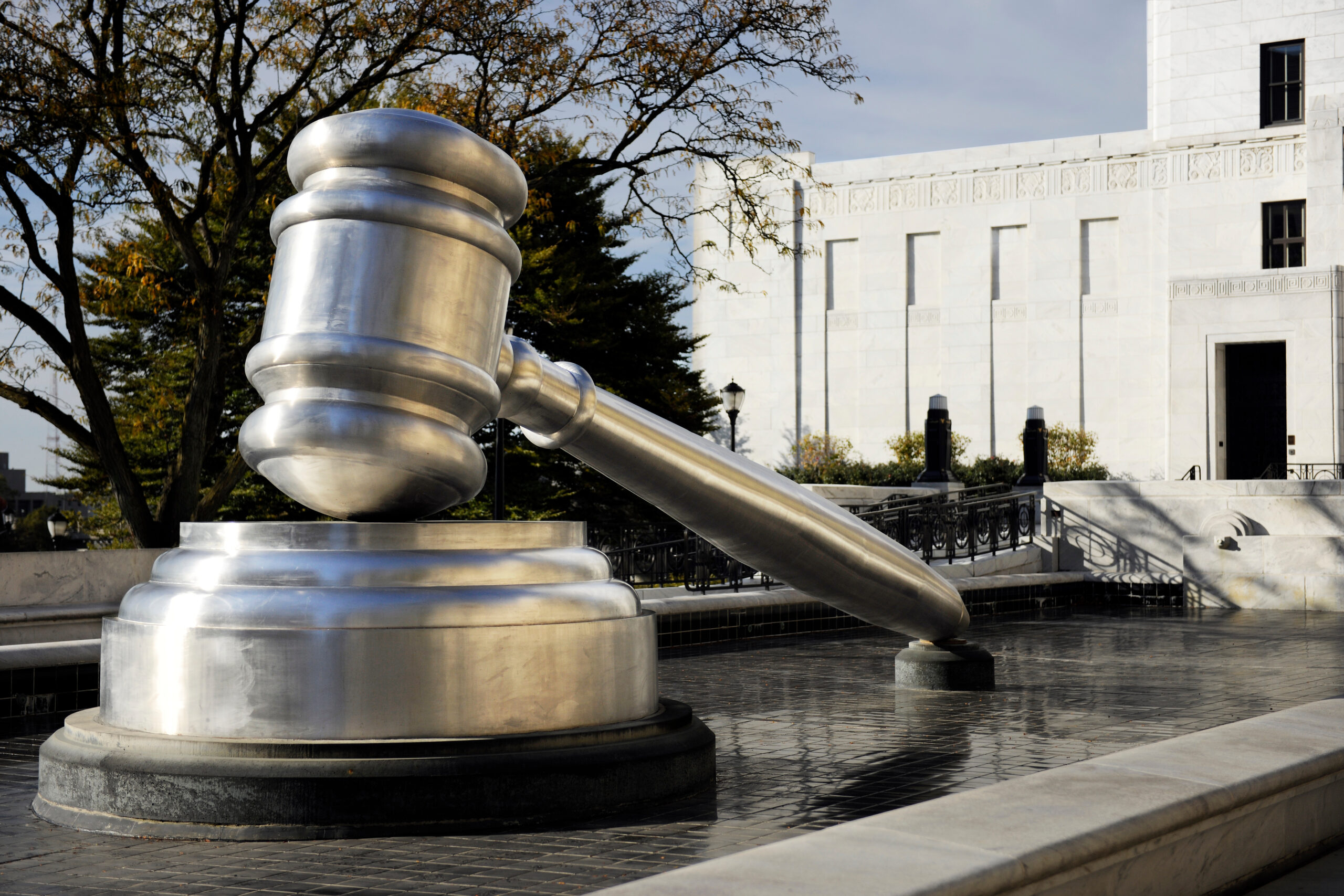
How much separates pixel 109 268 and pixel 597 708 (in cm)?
1606

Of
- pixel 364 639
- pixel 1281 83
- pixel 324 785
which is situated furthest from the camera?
pixel 1281 83

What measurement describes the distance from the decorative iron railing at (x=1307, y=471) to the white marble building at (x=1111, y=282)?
1.31ft

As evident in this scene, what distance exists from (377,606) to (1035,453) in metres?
21.3

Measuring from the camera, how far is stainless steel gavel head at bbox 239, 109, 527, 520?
4246 mm

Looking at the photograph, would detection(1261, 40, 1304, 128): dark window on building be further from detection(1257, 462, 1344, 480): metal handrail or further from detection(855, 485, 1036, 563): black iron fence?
detection(855, 485, 1036, 563): black iron fence

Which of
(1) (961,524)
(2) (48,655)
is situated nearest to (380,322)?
(2) (48,655)

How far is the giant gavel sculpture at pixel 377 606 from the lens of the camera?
165 inches

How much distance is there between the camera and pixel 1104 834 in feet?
10.4

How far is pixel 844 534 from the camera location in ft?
18.1

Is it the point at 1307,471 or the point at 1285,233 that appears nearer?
the point at 1307,471

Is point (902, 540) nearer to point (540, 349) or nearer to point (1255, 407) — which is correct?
point (540, 349)

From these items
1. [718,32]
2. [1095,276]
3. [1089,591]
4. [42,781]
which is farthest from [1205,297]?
[42,781]

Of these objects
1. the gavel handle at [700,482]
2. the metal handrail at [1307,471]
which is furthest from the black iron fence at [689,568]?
the metal handrail at [1307,471]

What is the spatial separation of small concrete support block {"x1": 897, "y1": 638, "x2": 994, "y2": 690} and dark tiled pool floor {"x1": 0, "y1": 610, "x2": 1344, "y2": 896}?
0.11 metres
